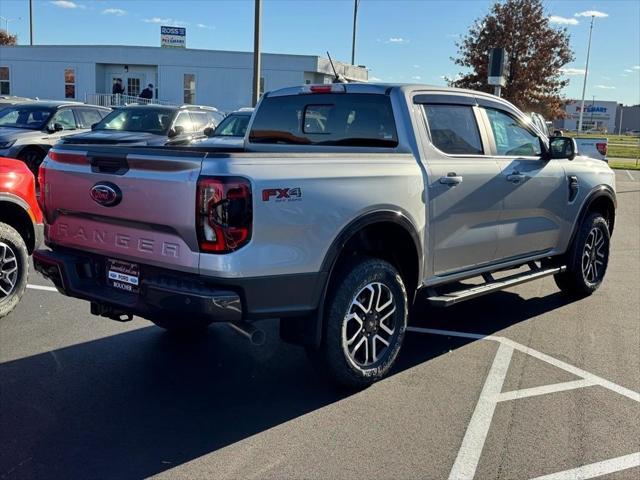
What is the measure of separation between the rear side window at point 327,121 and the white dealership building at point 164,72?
29.6 metres

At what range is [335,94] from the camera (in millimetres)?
5098

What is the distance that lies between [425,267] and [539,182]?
5.78 ft

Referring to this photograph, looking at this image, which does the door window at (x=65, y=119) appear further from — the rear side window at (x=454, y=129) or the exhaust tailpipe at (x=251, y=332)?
the exhaust tailpipe at (x=251, y=332)

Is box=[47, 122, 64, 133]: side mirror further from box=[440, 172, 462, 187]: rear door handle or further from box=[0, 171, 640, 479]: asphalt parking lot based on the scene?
→ box=[440, 172, 462, 187]: rear door handle

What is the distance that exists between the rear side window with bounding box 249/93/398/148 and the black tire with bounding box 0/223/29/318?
2.15 m

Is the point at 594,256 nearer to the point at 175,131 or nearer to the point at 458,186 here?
the point at 458,186

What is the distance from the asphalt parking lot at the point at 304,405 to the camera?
338 cm

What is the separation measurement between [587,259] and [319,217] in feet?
13.3

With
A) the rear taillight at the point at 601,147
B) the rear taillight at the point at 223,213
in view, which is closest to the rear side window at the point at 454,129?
the rear taillight at the point at 223,213

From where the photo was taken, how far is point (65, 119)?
13.8 meters

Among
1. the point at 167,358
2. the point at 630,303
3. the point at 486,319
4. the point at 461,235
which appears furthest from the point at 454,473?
the point at 630,303

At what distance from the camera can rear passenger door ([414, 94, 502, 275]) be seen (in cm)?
467

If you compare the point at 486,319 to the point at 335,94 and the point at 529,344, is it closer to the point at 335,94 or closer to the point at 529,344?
the point at 529,344

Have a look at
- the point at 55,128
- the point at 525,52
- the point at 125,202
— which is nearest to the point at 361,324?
the point at 125,202
